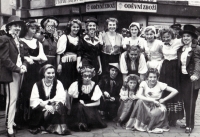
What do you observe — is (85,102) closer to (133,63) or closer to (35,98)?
(35,98)

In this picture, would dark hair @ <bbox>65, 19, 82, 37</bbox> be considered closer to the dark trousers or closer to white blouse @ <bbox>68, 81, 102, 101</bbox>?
white blouse @ <bbox>68, 81, 102, 101</bbox>

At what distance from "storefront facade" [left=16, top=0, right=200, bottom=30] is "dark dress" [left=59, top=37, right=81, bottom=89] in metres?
7.62

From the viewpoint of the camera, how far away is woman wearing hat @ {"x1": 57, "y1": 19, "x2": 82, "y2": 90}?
533 cm

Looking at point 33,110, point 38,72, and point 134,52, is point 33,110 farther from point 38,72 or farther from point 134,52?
point 134,52

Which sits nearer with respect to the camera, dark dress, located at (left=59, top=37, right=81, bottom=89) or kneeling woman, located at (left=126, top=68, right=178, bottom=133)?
kneeling woman, located at (left=126, top=68, right=178, bottom=133)

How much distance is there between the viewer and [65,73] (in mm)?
5473

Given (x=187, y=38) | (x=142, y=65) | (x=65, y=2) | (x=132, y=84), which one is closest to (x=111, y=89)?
(x=132, y=84)

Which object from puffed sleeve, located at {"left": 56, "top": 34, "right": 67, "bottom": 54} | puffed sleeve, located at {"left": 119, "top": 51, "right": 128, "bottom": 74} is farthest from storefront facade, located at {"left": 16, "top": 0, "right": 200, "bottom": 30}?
puffed sleeve, located at {"left": 56, "top": 34, "right": 67, "bottom": 54}

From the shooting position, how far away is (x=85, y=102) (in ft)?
16.9

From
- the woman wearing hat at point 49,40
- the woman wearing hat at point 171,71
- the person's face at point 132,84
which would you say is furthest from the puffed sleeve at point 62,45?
the woman wearing hat at point 171,71

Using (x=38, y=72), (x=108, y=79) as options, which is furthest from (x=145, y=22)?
(x=38, y=72)

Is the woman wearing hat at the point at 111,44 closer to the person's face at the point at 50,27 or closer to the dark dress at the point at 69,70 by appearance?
the dark dress at the point at 69,70

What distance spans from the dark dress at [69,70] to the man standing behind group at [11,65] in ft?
2.99

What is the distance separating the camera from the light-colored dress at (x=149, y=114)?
5.05 meters
